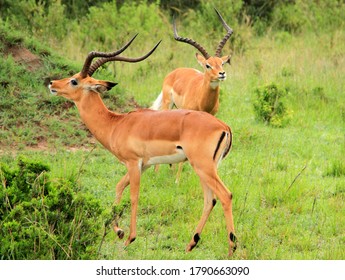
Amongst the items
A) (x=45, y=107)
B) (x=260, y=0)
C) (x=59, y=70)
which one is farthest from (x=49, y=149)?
(x=260, y=0)

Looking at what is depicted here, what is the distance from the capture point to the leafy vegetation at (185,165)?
205 inches

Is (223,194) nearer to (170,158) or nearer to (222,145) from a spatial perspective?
(222,145)

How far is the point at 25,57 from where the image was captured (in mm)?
9133

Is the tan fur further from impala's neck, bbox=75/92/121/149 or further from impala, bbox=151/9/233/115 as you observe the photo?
impala, bbox=151/9/233/115

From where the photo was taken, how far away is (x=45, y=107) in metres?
8.60

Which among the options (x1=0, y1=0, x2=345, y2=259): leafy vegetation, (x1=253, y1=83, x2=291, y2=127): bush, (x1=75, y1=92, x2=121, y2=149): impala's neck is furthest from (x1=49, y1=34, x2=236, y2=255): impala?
(x1=253, y1=83, x2=291, y2=127): bush

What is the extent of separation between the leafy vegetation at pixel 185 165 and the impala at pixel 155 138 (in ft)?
1.17

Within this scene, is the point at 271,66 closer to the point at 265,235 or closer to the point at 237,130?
the point at 237,130

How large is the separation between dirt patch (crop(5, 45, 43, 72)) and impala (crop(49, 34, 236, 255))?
10.4 feet

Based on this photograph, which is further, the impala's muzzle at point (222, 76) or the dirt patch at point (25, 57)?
the dirt patch at point (25, 57)

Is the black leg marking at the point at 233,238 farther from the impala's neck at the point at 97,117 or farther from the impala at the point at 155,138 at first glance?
the impala's neck at the point at 97,117

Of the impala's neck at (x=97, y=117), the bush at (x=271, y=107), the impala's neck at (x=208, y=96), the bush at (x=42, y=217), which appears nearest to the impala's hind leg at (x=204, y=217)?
the bush at (x=42, y=217)
